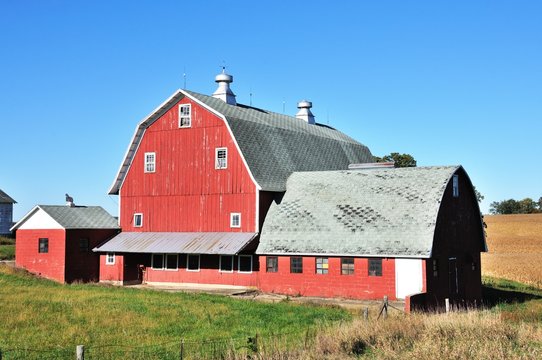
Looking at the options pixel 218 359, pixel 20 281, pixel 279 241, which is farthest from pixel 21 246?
pixel 218 359

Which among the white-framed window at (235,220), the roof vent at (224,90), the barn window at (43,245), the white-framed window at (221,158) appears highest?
the roof vent at (224,90)

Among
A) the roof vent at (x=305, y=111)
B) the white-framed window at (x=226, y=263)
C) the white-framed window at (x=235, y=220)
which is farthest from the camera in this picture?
the roof vent at (x=305, y=111)

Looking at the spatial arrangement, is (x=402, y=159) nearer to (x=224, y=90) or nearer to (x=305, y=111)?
(x=305, y=111)

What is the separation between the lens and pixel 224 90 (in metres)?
41.1

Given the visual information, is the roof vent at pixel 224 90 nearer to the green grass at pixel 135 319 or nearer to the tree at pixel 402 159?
the green grass at pixel 135 319

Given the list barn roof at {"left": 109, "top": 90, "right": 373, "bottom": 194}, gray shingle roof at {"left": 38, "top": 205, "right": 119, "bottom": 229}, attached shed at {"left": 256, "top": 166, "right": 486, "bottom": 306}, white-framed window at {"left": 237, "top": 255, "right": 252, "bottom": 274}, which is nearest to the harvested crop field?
attached shed at {"left": 256, "top": 166, "right": 486, "bottom": 306}

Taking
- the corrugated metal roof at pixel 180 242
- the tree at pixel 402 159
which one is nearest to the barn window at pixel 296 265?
the corrugated metal roof at pixel 180 242

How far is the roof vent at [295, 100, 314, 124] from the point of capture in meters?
49.3

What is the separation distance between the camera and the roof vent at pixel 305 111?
162ft

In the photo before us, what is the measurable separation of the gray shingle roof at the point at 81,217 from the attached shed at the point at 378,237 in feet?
34.8

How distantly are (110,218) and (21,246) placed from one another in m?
5.22

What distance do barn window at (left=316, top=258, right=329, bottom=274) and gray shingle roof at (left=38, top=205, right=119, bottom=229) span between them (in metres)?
13.7

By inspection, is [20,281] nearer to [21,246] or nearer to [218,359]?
[21,246]

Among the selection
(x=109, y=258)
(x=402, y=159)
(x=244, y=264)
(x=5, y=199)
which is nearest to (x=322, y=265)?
(x=244, y=264)
